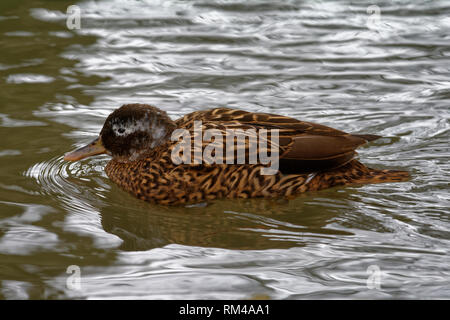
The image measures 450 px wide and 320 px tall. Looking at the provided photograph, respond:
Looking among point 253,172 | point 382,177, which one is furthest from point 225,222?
point 382,177

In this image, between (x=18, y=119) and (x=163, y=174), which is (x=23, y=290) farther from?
(x=18, y=119)

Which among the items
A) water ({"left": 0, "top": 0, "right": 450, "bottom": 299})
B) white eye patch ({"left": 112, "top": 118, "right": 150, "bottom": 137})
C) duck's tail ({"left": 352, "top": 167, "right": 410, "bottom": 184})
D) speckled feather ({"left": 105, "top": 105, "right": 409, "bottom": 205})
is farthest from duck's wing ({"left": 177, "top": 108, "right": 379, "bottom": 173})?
white eye patch ({"left": 112, "top": 118, "right": 150, "bottom": 137})

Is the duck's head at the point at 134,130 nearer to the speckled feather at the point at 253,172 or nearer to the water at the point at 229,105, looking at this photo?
the speckled feather at the point at 253,172

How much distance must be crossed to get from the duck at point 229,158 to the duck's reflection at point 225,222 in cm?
12

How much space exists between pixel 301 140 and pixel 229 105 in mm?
2504

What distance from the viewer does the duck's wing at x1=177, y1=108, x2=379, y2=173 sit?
7.32 metres

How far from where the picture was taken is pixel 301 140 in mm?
7371

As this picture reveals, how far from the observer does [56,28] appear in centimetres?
1242

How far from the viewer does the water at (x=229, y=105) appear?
5969 mm

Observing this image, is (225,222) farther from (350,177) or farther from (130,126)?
(130,126)

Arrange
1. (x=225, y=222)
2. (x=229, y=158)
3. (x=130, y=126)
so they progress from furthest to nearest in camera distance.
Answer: (x=130, y=126) → (x=229, y=158) → (x=225, y=222)

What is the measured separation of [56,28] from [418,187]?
7.31m

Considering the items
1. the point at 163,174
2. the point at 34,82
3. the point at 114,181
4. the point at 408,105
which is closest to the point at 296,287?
the point at 163,174

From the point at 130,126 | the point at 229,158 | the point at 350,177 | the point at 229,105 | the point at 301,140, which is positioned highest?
the point at 229,105
